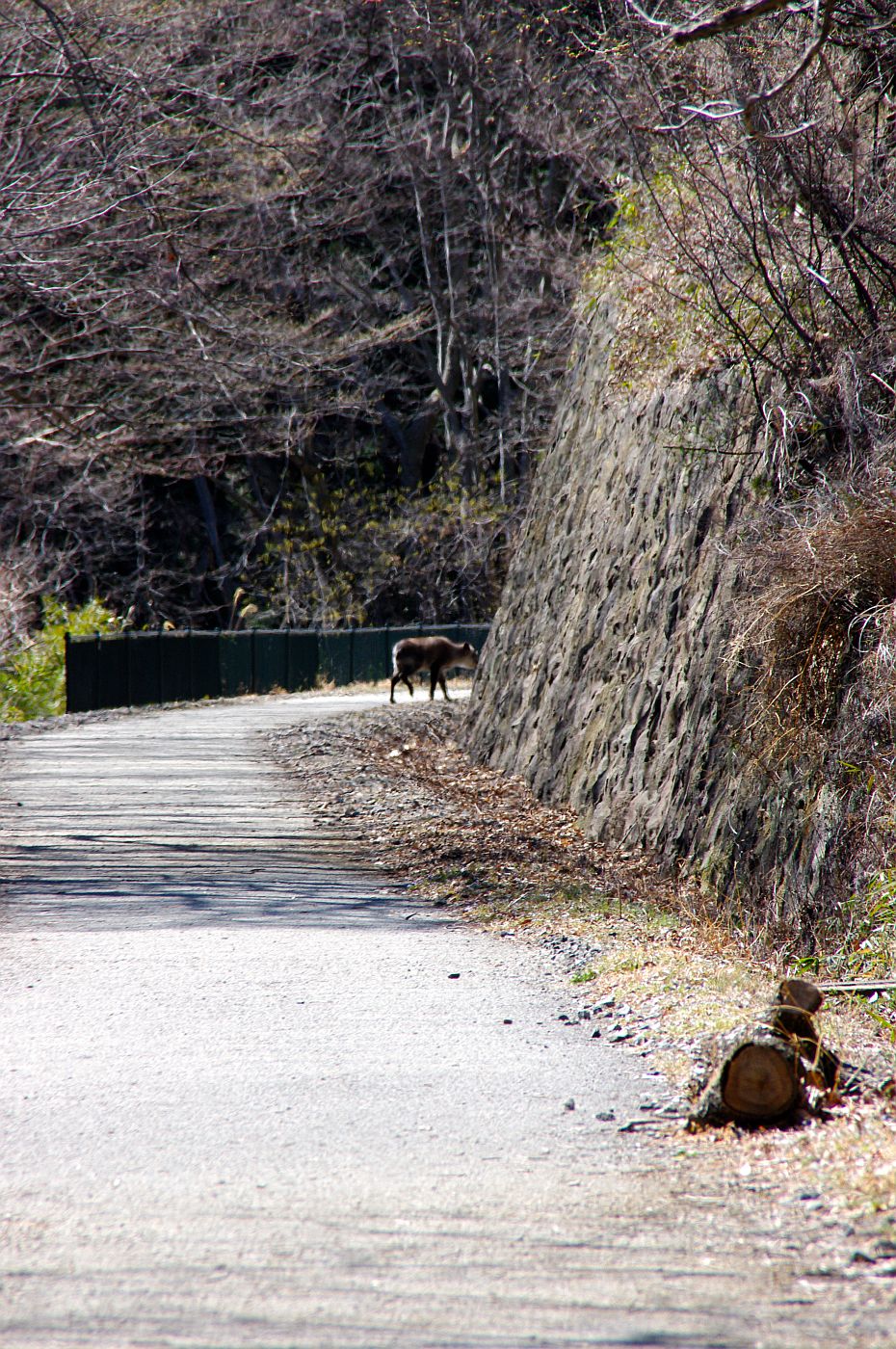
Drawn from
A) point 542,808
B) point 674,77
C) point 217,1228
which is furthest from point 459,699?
point 217,1228

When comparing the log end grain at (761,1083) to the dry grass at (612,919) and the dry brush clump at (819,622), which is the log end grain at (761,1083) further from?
the dry brush clump at (819,622)

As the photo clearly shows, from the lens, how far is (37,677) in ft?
92.6

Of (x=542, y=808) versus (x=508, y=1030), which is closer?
(x=508, y=1030)

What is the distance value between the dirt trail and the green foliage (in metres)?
18.9

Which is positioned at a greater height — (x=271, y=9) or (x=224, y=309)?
(x=271, y=9)

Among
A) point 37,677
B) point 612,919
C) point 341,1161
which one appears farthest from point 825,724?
point 37,677

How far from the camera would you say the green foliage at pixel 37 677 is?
27.4m

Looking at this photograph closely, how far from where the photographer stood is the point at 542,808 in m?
14.1

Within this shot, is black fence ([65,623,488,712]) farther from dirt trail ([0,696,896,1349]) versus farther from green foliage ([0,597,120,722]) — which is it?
dirt trail ([0,696,896,1349])

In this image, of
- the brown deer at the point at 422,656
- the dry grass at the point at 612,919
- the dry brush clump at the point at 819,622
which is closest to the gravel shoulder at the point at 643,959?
the dry grass at the point at 612,919

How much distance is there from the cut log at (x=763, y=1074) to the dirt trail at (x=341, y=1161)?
245mm

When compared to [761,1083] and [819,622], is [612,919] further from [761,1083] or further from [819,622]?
[761,1083]

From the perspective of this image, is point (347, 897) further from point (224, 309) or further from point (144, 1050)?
point (224, 309)

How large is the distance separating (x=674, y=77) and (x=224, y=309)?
8599mm
